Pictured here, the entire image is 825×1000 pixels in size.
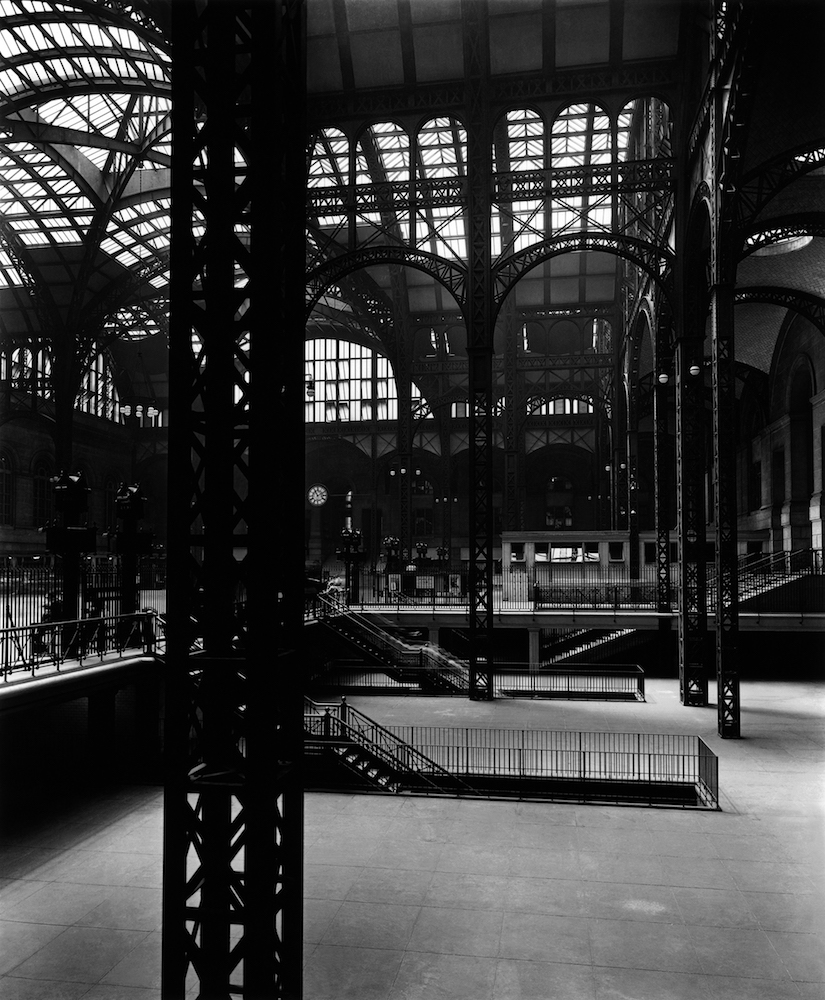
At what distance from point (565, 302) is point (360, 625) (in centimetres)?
2587

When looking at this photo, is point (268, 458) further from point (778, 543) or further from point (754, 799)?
point (778, 543)

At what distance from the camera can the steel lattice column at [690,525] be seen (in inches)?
964

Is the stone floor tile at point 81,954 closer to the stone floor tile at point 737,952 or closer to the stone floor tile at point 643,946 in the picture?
the stone floor tile at point 643,946

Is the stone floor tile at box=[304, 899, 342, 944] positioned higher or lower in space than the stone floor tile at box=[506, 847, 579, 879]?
higher

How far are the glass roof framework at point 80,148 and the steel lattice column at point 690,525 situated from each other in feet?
61.3

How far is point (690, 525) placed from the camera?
2498cm

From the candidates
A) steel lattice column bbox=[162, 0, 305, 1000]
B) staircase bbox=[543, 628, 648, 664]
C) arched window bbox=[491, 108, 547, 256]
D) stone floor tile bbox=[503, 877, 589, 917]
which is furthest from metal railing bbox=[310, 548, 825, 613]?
steel lattice column bbox=[162, 0, 305, 1000]

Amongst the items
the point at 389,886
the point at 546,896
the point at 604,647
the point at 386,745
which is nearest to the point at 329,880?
the point at 389,886

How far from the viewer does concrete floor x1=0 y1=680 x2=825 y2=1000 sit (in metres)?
8.76

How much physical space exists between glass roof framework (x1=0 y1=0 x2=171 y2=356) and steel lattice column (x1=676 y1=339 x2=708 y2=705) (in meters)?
18.7

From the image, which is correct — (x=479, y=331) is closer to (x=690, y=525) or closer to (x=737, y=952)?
(x=690, y=525)

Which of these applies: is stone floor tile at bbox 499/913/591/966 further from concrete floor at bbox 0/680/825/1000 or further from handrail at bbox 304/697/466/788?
handrail at bbox 304/697/466/788

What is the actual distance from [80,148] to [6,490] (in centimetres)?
2091

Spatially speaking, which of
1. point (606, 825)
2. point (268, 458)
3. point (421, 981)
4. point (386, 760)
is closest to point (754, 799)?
point (606, 825)
